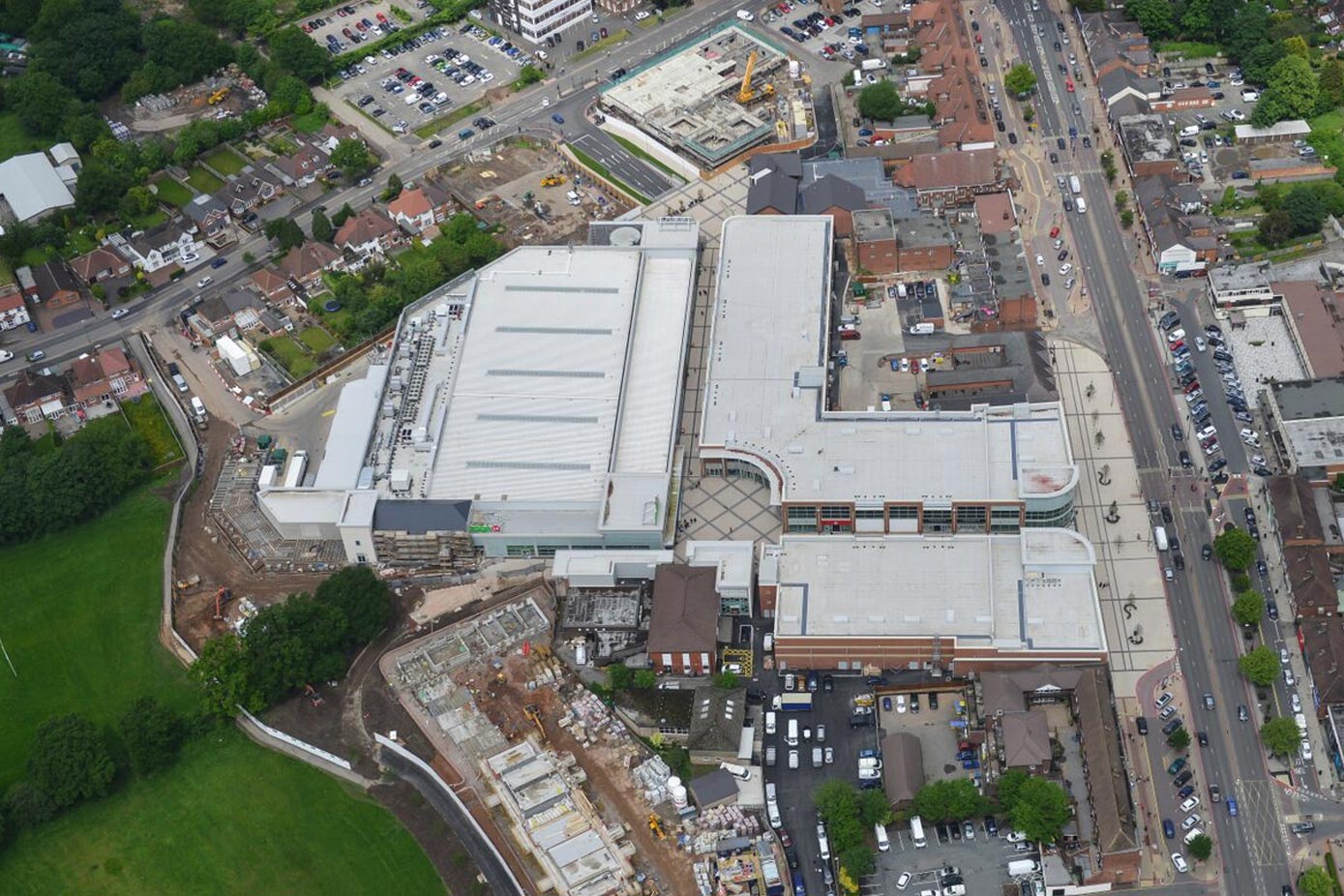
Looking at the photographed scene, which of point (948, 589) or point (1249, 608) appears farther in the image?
point (948, 589)

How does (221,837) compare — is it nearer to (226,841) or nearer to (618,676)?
(226,841)

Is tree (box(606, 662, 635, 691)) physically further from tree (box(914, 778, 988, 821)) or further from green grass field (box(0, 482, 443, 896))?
tree (box(914, 778, 988, 821))

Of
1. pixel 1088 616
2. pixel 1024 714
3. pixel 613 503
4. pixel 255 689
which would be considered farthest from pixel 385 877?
pixel 1088 616

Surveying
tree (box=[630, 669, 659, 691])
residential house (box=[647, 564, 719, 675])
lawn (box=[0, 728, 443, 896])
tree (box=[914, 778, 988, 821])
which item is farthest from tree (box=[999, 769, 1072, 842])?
lawn (box=[0, 728, 443, 896])

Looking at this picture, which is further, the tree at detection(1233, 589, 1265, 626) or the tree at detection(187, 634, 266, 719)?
the tree at detection(187, 634, 266, 719)

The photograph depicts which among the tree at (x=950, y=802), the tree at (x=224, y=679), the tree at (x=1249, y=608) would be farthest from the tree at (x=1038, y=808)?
the tree at (x=224, y=679)

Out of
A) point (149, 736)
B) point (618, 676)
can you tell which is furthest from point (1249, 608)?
point (149, 736)
